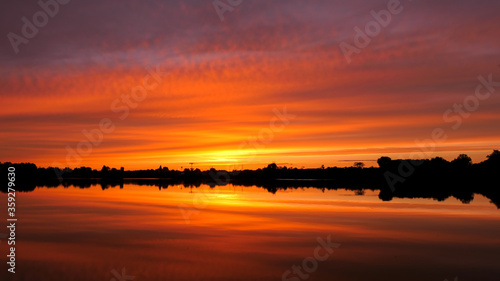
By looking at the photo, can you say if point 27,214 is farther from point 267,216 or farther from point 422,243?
point 422,243

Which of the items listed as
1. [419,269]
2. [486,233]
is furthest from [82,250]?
[486,233]

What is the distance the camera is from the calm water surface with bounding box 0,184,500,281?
15773mm

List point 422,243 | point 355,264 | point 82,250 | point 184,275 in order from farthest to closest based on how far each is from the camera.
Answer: point 422,243
point 82,250
point 355,264
point 184,275

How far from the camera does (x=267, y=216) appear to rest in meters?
32.0

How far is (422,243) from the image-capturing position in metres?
21.3

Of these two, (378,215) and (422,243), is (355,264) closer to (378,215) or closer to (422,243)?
(422,243)

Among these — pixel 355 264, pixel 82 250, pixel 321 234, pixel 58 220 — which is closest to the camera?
pixel 355 264

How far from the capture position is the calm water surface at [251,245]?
15.8 meters

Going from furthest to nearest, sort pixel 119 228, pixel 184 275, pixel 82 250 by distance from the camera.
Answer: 1. pixel 119 228
2. pixel 82 250
3. pixel 184 275

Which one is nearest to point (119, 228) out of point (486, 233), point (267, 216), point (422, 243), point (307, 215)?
point (267, 216)

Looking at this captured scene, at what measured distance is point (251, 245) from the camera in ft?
67.4

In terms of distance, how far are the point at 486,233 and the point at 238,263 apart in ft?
47.8

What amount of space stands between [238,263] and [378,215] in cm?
1851

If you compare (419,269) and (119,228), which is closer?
(419,269)
